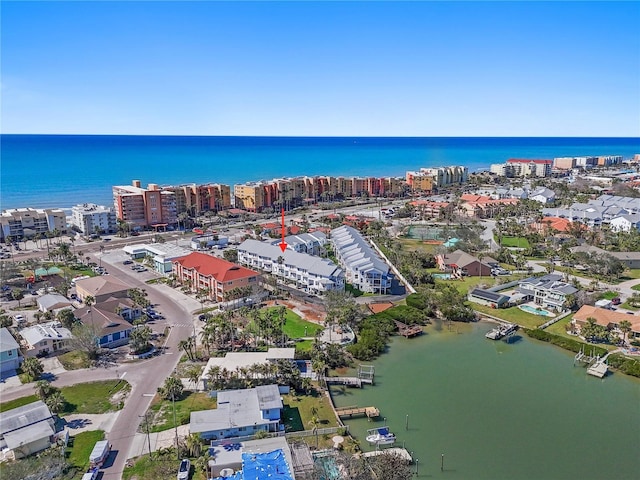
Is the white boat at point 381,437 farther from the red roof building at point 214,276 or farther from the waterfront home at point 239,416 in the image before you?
the red roof building at point 214,276

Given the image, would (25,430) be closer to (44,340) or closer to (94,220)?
(44,340)

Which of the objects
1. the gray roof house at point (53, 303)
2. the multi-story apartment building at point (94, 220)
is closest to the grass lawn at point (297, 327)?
→ the gray roof house at point (53, 303)

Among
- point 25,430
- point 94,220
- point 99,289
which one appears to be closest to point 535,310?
point 99,289

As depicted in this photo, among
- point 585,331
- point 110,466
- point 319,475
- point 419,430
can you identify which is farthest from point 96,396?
point 585,331

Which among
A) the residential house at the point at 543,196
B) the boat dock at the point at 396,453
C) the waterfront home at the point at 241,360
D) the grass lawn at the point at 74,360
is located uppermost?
the residential house at the point at 543,196

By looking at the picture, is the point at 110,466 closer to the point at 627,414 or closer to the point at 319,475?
the point at 319,475

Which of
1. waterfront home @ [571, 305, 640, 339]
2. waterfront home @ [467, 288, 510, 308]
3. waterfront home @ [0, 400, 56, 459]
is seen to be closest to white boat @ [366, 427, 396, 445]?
waterfront home @ [0, 400, 56, 459]
